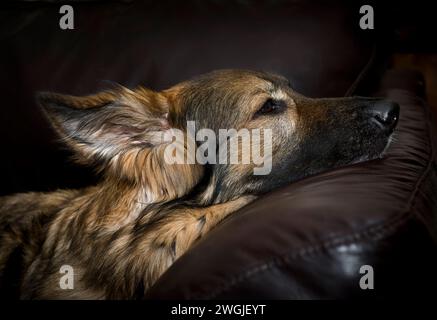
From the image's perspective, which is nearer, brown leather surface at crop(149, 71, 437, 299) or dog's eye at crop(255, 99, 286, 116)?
brown leather surface at crop(149, 71, 437, 299)

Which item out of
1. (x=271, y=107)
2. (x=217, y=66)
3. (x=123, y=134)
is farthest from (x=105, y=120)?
(x=217, y=66)

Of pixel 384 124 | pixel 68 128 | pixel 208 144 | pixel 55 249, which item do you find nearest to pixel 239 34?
pixel 208 144

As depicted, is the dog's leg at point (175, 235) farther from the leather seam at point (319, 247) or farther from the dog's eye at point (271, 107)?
the leather seam at point (319, 247)

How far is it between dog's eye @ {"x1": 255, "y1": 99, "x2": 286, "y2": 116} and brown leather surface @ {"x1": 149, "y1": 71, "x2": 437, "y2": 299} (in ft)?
2.17

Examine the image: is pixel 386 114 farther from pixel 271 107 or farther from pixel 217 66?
pixel 217 66

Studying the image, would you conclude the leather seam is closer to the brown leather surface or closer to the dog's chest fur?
the brown leather surface

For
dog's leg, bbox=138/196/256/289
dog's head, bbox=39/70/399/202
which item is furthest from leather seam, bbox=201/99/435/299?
dog's head, bbox=39/70/399/202

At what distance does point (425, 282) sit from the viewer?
0.81 m

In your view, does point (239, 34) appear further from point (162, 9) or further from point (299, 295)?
point (299, 295)

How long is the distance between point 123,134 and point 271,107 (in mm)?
500

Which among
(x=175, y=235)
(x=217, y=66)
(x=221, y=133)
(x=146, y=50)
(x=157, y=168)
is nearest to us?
(x=175, y=235)

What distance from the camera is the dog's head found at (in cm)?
140

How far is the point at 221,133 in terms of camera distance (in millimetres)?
1602
